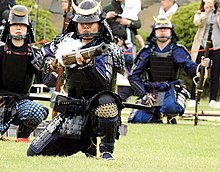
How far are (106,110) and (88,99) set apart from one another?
0.28 m

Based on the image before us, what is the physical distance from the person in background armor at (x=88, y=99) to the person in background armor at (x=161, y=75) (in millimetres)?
4764

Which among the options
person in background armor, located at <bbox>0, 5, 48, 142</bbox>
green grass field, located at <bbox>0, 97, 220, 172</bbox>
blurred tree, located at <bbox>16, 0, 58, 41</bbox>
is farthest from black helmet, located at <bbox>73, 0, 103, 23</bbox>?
blurred tree, located at <bbox>16, 0, 58, 41</bbox>

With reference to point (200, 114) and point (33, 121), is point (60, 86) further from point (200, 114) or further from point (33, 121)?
point (200, 114)

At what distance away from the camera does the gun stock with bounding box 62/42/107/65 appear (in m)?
6.97

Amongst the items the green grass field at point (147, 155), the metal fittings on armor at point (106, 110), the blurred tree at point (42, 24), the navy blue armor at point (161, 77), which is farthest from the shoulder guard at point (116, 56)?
the blurred tree at point (42, 24)

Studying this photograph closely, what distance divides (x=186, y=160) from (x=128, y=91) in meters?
7.12

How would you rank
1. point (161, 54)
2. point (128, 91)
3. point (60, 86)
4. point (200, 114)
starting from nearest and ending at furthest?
point (60, 86)
point (161, 54)
point (200, 114)
point (128, 91)

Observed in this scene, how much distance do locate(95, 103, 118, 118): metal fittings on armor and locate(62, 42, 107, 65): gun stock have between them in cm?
40

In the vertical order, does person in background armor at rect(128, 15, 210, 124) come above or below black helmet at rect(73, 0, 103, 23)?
below

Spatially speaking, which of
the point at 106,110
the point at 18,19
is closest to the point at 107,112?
the point at 106,110

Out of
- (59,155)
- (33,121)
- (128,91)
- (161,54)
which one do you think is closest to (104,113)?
(59,155)

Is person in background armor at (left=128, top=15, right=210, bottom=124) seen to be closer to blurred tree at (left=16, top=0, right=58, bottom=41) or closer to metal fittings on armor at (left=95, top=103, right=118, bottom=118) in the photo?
metal fittings on armor at (left=95, top=103, right=118, bottom=118)

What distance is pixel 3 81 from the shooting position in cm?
914

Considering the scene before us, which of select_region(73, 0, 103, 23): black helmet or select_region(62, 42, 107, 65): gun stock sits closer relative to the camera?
select_region(62, 42, 107, 65): gun stock
